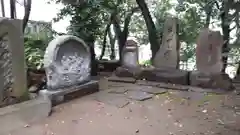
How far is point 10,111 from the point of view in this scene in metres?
3.08

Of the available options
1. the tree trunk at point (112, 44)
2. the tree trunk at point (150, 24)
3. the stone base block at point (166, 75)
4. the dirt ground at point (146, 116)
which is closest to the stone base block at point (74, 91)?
the dirt ground at point (146, 116)

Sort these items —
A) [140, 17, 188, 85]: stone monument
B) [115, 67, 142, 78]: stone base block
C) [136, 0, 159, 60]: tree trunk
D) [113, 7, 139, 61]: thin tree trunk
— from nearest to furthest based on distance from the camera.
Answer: [140, 17, 188, 85]: stone monument → [115, 67, 142, 78]: stone base block → [136, 0, 159, 60]: tree trunk → [113, 7, 139, 61]: thin tree trunk

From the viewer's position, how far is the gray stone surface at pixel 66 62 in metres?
3.83

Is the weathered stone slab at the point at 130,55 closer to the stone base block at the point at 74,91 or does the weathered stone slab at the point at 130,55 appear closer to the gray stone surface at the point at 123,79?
the gray stone surface at the point at 123,79

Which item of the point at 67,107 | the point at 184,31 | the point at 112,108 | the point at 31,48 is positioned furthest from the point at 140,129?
the point at 184,31

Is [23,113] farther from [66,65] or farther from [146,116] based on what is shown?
[146,116]

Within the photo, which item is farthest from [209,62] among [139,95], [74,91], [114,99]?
[74,91]

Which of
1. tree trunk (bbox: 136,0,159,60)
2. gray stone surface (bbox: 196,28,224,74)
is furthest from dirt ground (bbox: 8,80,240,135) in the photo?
tree trunk (bbox: 136,0,159,60)

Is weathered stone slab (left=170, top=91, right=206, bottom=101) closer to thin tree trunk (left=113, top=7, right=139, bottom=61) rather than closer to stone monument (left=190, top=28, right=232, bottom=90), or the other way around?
stone monument (left=190, top=28, right=232, bottom=90)

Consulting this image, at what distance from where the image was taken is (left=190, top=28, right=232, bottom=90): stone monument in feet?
15.8

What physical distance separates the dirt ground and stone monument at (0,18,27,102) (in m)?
0.55

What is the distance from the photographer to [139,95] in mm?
4566

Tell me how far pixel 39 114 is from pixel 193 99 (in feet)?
8.28

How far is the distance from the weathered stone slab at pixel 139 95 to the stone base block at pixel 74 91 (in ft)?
2.23
